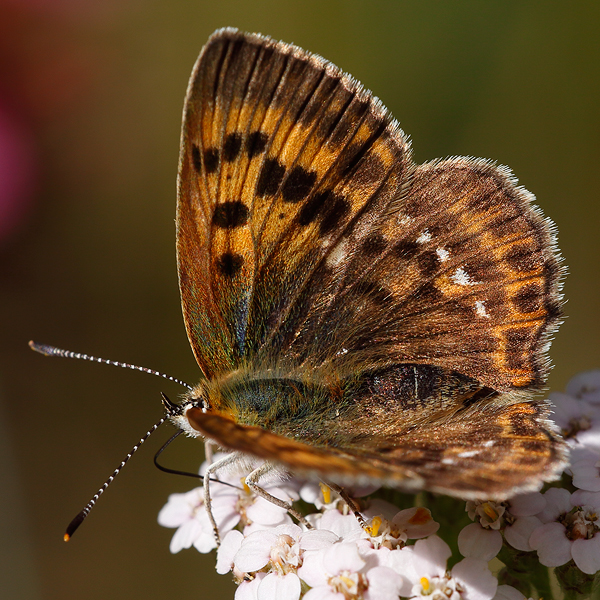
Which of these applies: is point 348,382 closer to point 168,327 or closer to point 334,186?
point 334,186

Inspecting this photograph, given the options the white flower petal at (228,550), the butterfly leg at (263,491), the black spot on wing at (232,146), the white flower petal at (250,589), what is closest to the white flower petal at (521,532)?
the butterfly leg at (263,491)

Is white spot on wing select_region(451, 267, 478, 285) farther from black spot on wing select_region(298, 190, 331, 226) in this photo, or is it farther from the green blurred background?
the green blurred background

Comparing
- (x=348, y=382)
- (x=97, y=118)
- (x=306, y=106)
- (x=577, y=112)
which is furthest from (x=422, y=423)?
(x=97, y=118)

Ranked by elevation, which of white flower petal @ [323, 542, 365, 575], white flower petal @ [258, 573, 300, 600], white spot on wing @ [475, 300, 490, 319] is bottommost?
white flower petal @ [258, 573, 300, 600]

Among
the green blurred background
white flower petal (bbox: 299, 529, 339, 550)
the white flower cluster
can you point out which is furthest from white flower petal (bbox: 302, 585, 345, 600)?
the green blurred background

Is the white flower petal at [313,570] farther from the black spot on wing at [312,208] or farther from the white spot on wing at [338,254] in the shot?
the black spot on wing at [312,208]

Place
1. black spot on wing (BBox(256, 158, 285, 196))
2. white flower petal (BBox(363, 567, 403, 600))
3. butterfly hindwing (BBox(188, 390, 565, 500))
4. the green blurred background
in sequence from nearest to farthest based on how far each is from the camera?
butterfly hindwing (BBox(188, 390, 565, 500)) < white flower petal (BBox(363, 567, 403, 600)) < black spot on wing (BBox(256, 158, 285, 196)) < the green blurred background

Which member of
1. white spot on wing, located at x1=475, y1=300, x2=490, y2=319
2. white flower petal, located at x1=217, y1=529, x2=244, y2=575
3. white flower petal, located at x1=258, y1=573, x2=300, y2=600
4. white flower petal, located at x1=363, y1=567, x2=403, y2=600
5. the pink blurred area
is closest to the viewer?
white flower petal, located at x1=363, y1=567, x2=403, y2=600
